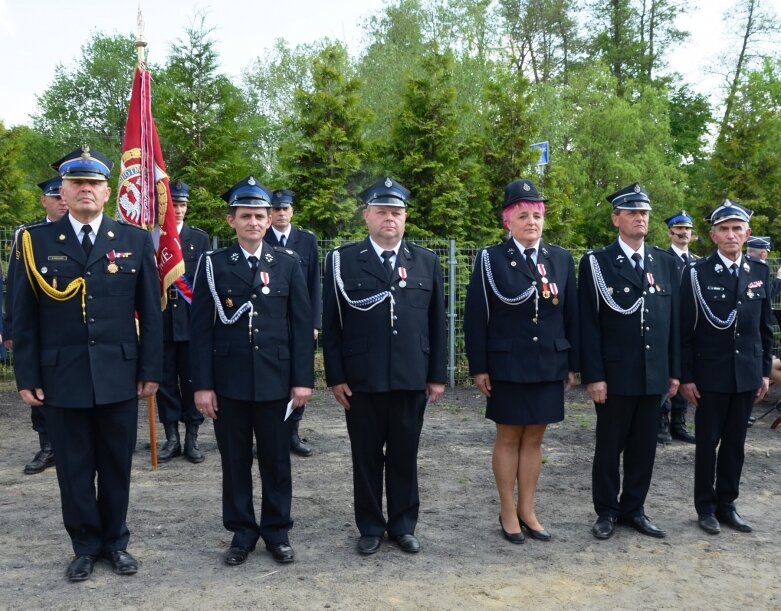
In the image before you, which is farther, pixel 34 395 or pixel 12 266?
pixel 12 266

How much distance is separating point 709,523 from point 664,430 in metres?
2.71

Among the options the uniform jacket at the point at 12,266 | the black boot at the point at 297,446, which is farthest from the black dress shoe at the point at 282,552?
the black boot at the point at 297,446

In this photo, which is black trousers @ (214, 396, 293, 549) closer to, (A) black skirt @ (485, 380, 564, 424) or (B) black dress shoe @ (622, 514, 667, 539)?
(A) black skirt @ (485, 380, 564, 424)

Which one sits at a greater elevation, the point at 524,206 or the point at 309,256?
the point at 524,206

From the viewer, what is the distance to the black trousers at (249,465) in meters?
4.20

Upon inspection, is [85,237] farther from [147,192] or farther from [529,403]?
[529,403]

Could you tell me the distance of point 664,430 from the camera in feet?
24.1

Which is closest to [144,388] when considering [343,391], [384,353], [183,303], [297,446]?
[343,391]

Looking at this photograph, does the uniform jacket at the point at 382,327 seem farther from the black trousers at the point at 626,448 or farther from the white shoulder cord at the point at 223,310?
the black trousers at the point at 626,448

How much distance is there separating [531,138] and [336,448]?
8212mm

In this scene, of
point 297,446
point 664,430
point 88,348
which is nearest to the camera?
point 88,348

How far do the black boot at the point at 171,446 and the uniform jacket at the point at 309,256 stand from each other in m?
1.55

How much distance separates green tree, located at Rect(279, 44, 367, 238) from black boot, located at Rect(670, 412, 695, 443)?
6.21 meters

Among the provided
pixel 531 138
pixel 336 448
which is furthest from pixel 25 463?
pixel 531 138
